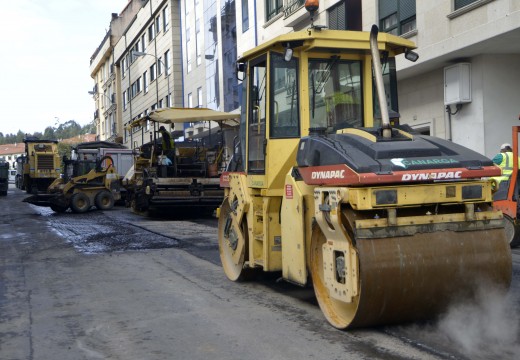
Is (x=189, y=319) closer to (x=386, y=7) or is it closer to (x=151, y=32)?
(x=386, y=7)

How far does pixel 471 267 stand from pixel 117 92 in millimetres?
61948

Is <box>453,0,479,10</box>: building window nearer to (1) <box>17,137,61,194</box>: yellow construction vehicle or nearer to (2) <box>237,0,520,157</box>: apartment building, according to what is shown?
(2) <box>237,0,520,157</box>: apartment building

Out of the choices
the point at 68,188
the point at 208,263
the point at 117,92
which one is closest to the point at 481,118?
the point at 208,263

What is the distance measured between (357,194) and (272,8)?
2062 centimetres

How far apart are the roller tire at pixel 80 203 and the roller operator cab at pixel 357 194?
660 inches

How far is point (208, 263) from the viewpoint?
9758mm

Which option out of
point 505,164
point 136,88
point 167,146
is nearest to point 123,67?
point 136,88

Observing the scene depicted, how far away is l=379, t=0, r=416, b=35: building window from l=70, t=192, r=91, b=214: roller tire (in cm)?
1215

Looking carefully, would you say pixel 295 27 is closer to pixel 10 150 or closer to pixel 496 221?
pixel 496 221

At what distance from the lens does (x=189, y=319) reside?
20.3ft

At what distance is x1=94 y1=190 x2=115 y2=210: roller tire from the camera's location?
76.9ft

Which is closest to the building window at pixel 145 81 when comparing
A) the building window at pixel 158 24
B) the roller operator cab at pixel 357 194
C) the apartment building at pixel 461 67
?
the building window at pixel 158 24

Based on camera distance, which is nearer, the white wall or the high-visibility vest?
the high-visibility vest

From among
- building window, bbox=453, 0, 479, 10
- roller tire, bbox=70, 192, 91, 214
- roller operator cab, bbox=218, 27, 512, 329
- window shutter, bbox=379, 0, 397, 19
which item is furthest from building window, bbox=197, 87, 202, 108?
roller operator cab, bbox=218, 27, 512, 329
